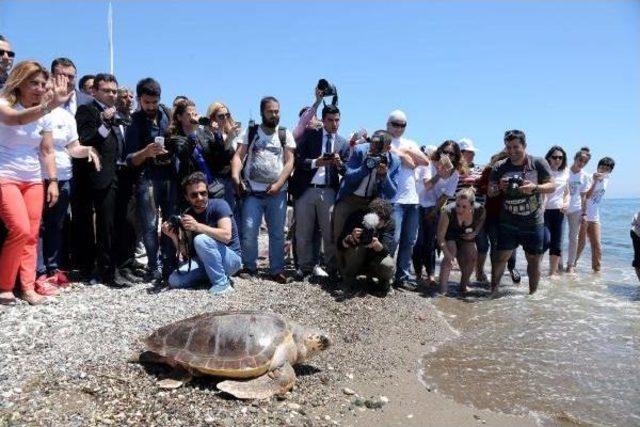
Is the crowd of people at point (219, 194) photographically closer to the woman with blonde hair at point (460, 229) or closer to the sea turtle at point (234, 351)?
the woman with blonde hair at point (460, 229)

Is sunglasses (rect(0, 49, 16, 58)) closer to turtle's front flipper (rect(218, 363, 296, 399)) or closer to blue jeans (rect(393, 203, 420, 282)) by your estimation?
turtle's front flipper (rect(218, 363, 296, 399))

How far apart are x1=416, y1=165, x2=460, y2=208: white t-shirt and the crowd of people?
0.05ft

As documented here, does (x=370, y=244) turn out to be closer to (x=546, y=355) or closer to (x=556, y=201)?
(x=546, y=355)

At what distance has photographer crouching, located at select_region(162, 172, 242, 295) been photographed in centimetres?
523

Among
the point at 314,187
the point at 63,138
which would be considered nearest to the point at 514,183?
the point at 314,187

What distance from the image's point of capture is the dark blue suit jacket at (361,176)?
6.12 meters

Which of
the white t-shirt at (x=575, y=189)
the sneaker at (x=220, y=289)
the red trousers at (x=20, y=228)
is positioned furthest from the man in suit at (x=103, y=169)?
the white t-shirt at (x=575, y=189)

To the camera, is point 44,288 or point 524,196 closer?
point 44,288

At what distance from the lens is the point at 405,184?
6.59 m

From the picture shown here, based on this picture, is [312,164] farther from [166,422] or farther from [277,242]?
[166,422]

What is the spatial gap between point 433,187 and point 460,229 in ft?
2.59

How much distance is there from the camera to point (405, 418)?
11.3 ft

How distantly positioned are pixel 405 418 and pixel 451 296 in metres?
3.78

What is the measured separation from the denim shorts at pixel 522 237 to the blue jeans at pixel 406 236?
1.24 metres
